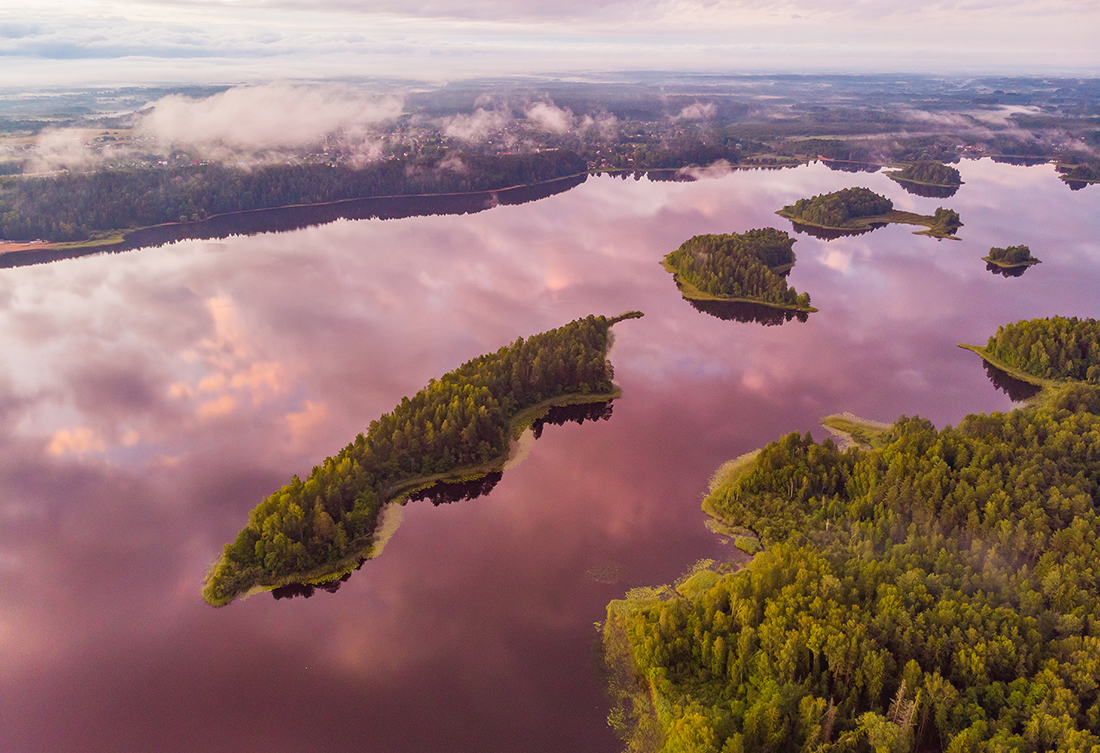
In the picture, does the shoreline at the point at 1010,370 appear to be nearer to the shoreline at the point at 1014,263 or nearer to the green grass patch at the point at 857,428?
the green grass patch at the point at 857,428

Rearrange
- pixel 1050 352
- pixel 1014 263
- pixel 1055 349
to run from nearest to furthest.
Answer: pixel 1055 349 < pixel 1050 352 < pixel 1014 263

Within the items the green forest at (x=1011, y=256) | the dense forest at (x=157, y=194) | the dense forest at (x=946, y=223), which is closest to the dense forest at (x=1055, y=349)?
the green forest at (x=1011, y=256)

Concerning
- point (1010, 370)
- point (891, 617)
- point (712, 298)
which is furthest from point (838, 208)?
point (891, 617)

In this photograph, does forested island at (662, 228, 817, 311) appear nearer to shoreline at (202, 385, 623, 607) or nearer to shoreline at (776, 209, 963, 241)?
shoreline at (776, 209, 963, 241)

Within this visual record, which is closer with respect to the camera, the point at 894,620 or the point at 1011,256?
the point at 894,620

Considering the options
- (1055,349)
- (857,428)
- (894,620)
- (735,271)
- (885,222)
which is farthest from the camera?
(885,222)

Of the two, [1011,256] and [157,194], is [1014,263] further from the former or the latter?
[157,194]

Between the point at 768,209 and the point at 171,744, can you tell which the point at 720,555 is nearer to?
the point at 171,744

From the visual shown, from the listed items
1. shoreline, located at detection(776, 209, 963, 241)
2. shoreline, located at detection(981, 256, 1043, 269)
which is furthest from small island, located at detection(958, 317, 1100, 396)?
shoreline, located at detection(776, 209, 963, 241)
